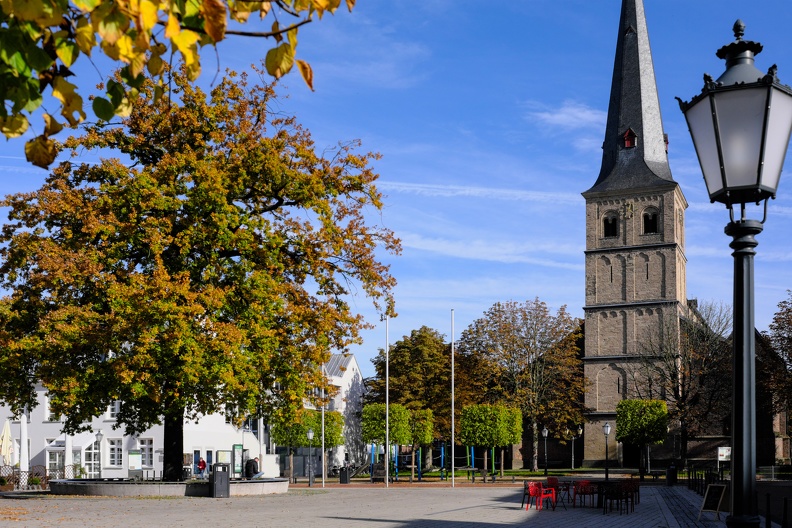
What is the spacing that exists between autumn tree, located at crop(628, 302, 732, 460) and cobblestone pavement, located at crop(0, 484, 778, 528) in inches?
1253

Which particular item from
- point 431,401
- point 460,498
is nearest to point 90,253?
point 460,498

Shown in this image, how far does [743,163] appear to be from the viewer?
5277 mm

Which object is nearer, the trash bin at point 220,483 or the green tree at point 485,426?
the trash bin at point 220,483

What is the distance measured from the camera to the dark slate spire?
253 feet

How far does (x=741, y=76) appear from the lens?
5.34 m

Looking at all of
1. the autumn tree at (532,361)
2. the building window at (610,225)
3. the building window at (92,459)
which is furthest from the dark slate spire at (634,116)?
the building window at (92,459)

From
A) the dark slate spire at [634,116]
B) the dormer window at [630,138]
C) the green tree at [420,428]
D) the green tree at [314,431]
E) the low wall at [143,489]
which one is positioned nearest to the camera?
the low wall at [143,489]

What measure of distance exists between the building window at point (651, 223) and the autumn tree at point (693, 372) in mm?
9498

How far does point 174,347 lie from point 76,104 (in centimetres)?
2291

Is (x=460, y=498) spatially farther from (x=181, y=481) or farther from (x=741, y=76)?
(x=741, y=76)

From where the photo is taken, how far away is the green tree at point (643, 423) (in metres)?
58.2

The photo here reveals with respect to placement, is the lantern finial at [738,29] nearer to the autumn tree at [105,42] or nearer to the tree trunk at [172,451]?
the autumn tree at [105,42]

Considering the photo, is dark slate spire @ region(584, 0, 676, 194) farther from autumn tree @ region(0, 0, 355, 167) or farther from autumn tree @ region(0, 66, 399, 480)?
autumn tree @ region(0, 0, 355, 167)

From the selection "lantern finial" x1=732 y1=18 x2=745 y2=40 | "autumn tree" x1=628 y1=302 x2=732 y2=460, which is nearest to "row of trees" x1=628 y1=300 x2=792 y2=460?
"autumn tree" x1=628 y1=302 x2=732 y2=460
